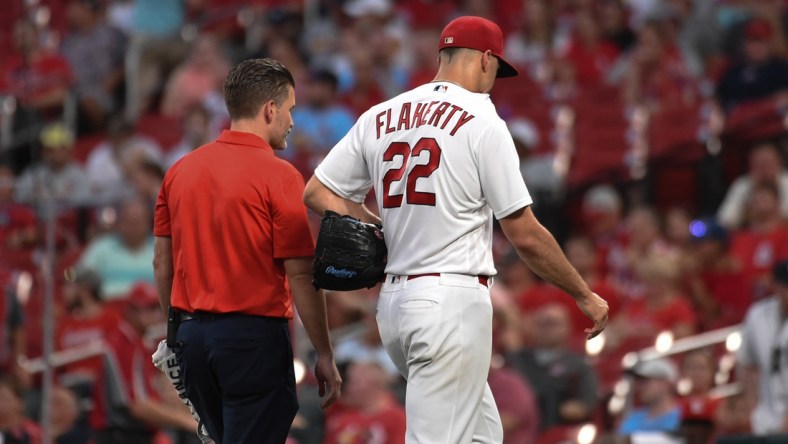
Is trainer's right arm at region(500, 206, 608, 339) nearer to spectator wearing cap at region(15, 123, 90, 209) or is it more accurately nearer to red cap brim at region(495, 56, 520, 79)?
red cap brim at region(495, 56, 520, 79)

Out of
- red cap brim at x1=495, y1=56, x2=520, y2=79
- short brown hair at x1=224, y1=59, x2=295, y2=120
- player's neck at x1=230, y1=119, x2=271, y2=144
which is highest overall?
red cap brim at x1=495, y1=56, x2=520, y2=79

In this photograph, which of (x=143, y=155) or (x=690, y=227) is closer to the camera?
(x=690, y=227)

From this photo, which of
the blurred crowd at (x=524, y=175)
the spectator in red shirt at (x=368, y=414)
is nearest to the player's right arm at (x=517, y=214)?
the blurred crowd at (x=524, y=175)

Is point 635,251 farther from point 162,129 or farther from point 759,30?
point 162,129

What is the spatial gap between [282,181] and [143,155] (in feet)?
28.2

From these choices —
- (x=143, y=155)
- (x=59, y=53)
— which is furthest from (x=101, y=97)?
(x=143, y=155)

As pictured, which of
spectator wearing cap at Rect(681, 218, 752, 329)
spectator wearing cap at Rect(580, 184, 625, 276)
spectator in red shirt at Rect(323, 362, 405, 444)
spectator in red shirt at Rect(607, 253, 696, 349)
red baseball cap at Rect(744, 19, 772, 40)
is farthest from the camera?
red baseball cap at Rect(744, 19, 772, 40)

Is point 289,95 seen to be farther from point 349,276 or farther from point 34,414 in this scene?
point 34,414

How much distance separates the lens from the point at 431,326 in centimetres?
534

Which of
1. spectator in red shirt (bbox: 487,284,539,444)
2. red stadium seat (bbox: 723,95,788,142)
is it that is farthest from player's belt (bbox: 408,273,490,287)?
red stadium seat (bbox: 723,95,788,142)

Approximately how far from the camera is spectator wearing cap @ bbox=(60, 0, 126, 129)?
55.4ft

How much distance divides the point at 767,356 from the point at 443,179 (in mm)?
4587

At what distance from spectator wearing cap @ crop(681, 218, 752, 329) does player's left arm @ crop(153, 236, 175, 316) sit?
632 centimetres

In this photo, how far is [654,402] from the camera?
30.8 ft
